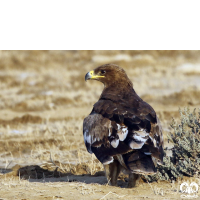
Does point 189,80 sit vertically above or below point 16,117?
above

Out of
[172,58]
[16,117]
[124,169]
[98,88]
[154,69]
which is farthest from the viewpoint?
[172,58]

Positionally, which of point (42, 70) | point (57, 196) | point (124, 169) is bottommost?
point (57, 196)

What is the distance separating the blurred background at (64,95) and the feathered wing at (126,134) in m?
2.07

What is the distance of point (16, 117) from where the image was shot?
1590 centimetres

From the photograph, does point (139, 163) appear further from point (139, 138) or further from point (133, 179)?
point (133, 179)

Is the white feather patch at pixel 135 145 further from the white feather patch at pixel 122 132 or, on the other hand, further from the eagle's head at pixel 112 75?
the eagle's head at pixel 112 75

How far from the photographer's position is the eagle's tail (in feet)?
18.5

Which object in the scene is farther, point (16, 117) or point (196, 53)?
point (196, 53)

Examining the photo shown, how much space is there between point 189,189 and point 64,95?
49.6ft

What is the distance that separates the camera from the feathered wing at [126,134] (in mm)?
5785

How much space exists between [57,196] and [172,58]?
31.3 metres

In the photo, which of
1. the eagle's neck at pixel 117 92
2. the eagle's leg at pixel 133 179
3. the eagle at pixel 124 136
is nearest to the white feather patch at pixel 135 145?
the eagle at pixel 124 136

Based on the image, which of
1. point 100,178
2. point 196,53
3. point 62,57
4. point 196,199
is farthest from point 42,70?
point 196,199

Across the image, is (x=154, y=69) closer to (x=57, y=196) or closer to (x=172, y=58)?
(x=172, y=58)
